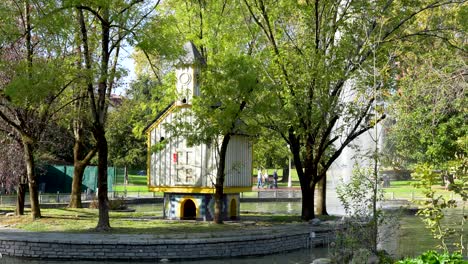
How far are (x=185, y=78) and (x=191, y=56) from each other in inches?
45.3

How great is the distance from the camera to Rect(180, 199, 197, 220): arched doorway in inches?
990

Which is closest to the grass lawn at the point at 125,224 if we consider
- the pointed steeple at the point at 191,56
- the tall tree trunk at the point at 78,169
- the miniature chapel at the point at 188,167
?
the miniature chapel at the point at 188,167

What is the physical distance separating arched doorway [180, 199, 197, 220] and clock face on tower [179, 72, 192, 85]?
5067mm

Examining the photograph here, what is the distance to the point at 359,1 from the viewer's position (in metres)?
23.2

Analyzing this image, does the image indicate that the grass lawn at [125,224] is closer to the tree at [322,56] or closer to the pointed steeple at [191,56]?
the tree at [322,56]

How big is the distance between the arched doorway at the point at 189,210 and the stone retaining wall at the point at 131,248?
6.60 meters

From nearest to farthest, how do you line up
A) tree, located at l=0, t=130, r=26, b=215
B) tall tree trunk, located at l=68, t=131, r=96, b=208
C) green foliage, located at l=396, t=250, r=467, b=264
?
green foliage, located at l=396, t=250, r=467, b=264 < tree, located at l=0, t=130, r=26, b=215 < tall tree trunk, located at l=68, t=131, r=96, b=208

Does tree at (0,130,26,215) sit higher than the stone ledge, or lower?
higher

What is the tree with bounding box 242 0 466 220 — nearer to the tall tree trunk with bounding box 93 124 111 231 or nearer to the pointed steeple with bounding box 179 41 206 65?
the pointed steeple with bounding box 179 41 206 65

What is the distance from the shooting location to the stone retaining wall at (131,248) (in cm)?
1759

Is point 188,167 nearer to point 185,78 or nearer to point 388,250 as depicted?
point 185,78

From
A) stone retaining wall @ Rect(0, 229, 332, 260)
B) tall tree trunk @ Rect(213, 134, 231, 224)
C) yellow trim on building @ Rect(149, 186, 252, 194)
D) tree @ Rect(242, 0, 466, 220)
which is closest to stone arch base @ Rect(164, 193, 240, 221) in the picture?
yellow trim on building @ Rect(149, 186, 252, 194)

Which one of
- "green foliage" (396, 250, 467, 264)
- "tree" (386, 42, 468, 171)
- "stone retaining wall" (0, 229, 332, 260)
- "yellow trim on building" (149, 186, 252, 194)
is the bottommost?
"stone retaining wall" (0, 229, 332, 260)

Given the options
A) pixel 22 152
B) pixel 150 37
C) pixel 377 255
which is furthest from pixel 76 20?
pixel 377 255
